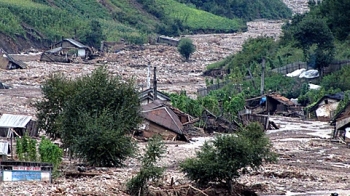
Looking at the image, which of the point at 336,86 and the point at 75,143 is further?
the point at 336,86

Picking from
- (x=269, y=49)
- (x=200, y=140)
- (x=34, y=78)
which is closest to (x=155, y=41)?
(x=269, y=49)

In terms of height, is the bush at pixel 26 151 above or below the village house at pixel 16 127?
above

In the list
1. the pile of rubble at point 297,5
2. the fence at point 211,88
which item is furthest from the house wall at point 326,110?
the pile of rubble at point 297,5

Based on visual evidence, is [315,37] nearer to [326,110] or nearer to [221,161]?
[326,110]

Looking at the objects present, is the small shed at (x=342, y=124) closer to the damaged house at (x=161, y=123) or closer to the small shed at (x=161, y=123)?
the damaged house at (x=161, y=123)

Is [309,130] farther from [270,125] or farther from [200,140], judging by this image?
[200,140]

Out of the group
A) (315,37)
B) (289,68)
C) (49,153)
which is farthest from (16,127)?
(315,37)

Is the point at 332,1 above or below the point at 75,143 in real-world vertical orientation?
above

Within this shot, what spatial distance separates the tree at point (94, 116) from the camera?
27.7 m

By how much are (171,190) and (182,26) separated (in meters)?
83.3

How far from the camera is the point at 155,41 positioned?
305ft

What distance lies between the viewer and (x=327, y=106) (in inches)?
1992

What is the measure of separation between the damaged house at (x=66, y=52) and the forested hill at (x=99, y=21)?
3386mm

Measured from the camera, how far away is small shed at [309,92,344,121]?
50.0m
